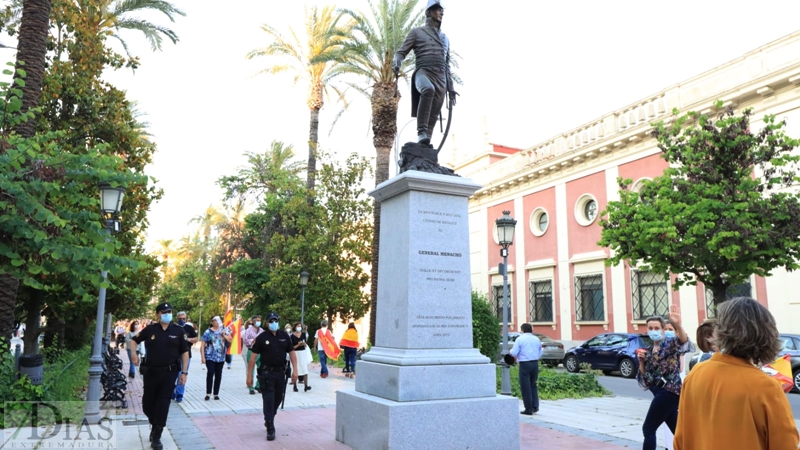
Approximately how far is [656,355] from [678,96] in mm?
19818

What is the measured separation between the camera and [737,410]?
270 centimetres

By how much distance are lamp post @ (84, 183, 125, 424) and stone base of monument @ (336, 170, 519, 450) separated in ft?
16.3

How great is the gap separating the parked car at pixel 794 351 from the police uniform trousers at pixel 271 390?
42.3ft

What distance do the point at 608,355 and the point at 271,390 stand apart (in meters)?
15.2

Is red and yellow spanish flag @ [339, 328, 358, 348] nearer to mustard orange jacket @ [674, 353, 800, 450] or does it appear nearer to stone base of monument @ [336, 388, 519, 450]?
stone base of monument @ [336, 388, 519, 450]

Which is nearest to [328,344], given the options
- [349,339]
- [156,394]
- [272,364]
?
[349,339]

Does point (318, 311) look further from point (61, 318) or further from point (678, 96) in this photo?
point (678, 96)

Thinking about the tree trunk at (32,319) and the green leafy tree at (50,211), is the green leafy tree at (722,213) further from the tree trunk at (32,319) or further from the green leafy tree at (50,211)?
the tree trunk at (32,319)

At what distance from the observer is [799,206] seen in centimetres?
1391

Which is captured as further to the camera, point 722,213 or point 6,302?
point 722,213

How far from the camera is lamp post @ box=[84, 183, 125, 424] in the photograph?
32.3 feet

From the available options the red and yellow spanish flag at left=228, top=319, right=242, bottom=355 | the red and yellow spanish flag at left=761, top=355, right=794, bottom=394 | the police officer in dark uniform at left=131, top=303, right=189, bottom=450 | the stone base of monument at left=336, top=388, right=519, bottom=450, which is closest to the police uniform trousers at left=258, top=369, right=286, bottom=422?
the police officer in dark uniform at left=131, top=303, right=189, bottom=450

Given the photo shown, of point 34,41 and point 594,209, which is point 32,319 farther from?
point 594,209

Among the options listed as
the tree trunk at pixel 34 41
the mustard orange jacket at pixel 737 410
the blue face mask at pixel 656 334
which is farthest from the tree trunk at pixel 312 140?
the mustard orange jacket at pixel 737 410
